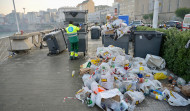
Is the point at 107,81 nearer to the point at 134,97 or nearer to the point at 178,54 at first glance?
the point at 134,97

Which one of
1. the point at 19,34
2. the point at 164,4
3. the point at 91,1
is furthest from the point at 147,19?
the point at 19,34

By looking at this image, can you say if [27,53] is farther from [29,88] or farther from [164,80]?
[164,80]

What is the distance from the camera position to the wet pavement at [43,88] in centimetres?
272

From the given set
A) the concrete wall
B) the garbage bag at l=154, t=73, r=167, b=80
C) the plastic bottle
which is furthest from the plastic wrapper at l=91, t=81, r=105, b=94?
the concrete wall

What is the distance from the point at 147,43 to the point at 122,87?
7.88 ft

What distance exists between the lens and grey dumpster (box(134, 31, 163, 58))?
15.6 feet

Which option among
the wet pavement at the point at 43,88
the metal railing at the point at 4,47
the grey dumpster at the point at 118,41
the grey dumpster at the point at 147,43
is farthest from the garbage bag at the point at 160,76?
the metal railing at the point at 4,47

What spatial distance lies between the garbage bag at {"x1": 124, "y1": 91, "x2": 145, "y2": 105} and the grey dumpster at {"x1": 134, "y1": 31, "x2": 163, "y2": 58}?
2.42 meters

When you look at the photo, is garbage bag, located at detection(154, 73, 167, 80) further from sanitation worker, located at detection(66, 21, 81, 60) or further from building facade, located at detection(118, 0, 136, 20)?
building facade, located at detection(118, 0, 136, 20)

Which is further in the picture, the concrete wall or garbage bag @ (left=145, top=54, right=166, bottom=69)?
the concrete wall

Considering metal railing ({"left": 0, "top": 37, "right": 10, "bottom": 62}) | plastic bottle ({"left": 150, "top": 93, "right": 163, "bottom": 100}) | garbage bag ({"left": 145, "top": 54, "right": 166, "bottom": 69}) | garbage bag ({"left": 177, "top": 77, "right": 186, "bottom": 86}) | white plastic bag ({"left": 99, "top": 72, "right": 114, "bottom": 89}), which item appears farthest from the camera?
metal railing ({"left": 0, "top": 37, "right": 10, "bottom": 62})

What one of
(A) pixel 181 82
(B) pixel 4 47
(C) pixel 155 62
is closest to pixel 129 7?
(B) pixel 4 47

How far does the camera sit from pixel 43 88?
3.48 m

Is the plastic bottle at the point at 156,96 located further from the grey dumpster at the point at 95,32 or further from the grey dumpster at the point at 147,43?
the grey dumpster at the point at 95,32
